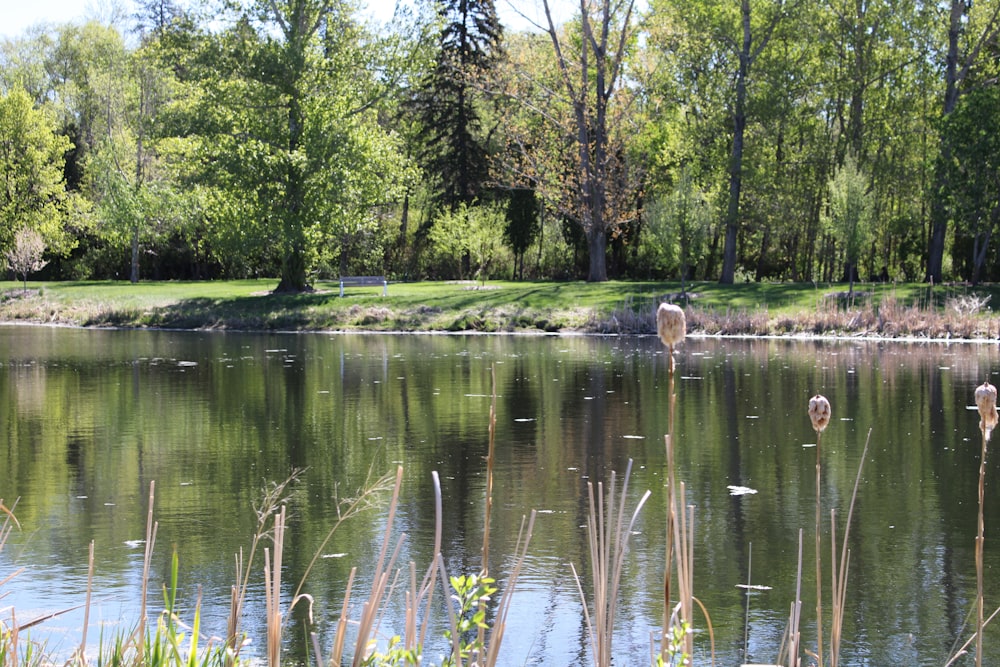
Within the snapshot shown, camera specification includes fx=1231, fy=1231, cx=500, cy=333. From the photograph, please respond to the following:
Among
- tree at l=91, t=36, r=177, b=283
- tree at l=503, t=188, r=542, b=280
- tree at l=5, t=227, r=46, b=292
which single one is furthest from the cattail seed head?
tree at l=503, t=188, r=542, b=280

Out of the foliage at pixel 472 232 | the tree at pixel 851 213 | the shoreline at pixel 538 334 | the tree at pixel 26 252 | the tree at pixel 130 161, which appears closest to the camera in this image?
the shoreline at pixel 538 334

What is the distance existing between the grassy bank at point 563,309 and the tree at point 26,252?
298 inches

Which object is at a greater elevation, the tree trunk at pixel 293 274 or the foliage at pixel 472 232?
the foliage at pixel 472 232

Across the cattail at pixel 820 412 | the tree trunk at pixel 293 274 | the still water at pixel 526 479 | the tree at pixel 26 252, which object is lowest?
the still water at pixel 526 479

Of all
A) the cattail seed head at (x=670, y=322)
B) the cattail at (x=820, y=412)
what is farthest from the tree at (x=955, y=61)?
the cattail seed head at (x=670, y=322)

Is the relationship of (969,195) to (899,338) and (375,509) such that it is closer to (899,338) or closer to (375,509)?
(899,338)

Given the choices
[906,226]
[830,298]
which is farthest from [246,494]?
[906,226]

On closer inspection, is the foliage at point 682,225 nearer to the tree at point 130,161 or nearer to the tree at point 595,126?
the tree at point 595,126

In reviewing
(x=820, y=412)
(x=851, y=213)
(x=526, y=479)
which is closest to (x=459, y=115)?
(x=851, y=213)

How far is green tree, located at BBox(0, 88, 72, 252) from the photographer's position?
49.3 metres

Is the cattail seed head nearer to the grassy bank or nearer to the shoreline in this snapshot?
the shoreline

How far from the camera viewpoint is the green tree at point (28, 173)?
49344mm

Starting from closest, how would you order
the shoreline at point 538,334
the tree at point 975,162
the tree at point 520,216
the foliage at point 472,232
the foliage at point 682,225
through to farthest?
1. the shoreline at point 538,334
2. the tree at point 975,162
3. the foliage at point 682,225
4. the foliage at point 472,232
5. the tree at point 520,216

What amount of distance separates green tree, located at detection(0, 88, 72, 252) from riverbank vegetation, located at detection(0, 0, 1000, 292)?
0.30 feet
